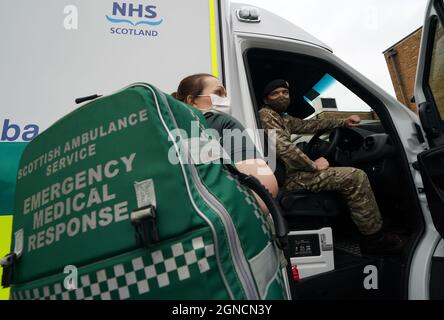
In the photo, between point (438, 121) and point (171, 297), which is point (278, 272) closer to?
point (171, 297)

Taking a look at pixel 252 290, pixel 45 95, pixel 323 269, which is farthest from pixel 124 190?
pixel 323 269

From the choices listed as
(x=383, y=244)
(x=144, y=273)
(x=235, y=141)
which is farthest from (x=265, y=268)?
(x=383, y=244)

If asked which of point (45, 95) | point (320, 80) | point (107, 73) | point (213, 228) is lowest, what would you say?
point (213, 228)

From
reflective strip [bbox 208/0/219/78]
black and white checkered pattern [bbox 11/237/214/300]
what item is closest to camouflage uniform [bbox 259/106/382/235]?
reflective strip [bbox 208/0/219/78]

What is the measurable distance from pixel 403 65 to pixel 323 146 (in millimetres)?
15990

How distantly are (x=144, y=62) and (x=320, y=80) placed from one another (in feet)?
5.43

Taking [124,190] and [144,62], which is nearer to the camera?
[124,190]

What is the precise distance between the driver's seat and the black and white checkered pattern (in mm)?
1152

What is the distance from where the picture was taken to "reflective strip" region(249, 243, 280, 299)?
62 cm

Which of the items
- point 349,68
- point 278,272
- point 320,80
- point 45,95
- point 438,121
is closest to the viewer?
point 278,272

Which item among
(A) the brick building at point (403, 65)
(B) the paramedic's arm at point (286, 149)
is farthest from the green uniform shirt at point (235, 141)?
(A) the brick building at point (403, 65)

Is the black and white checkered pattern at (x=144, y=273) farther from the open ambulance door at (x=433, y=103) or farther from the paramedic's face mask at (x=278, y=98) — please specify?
the paramedic's face mask at (x=278, y=98)

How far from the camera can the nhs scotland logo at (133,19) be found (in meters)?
1.51

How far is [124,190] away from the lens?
0.62 metres
